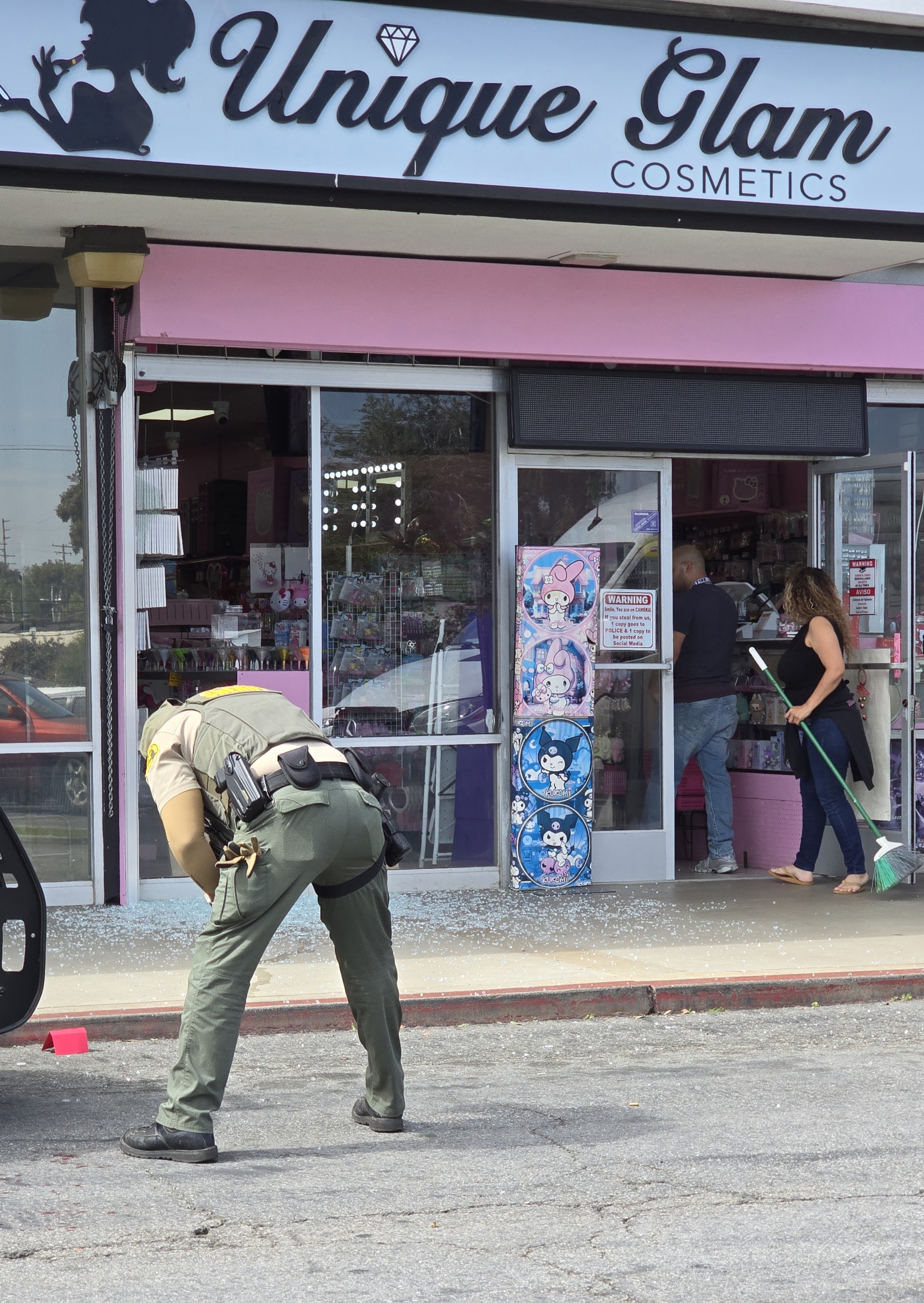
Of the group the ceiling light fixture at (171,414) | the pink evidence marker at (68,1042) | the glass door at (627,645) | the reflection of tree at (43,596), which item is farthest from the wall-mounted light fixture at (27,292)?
the pink evidence marker at (68,1042)

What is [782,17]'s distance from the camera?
9.05 metres

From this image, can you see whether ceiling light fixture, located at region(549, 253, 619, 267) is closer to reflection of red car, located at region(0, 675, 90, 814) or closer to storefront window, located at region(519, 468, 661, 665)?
storefront window, located at region(519, 468, 661, 665)

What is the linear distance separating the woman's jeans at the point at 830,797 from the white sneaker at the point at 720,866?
2.36ft

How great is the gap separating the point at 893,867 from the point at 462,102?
514 centimetres

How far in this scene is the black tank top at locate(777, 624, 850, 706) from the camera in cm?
1027

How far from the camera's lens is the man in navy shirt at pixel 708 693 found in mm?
10992

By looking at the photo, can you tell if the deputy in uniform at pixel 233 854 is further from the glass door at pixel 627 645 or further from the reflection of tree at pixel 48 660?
the glass door at pixel 627 645

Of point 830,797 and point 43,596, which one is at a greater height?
point 43,596

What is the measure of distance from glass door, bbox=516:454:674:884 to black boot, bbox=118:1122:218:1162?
5.65 m

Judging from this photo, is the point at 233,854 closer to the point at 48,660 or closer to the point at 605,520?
the point at 48,660

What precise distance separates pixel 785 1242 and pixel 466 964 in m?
3.78

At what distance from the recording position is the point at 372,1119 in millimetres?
5441

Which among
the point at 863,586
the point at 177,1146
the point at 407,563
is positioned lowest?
the point at 177,1146

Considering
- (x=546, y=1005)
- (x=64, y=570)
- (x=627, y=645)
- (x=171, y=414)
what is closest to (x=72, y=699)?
(x=64, y=570)
